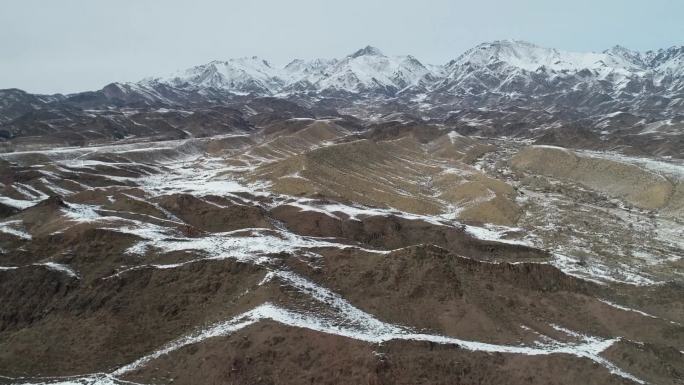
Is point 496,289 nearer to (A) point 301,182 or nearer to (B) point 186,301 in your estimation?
(B) point 186,301

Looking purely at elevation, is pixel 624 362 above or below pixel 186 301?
below

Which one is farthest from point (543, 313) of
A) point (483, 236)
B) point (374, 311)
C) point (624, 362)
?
point (483, 236)

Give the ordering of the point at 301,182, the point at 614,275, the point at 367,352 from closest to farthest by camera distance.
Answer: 1. the point at 367,352
2. the point at 614,275
3. the point at 301,182

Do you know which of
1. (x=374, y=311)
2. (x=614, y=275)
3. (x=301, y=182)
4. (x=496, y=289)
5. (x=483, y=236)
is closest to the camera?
(x=374, y=311)

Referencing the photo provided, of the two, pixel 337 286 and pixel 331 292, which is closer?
pixel 331 292

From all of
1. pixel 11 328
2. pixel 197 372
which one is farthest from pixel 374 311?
pixel 11 328

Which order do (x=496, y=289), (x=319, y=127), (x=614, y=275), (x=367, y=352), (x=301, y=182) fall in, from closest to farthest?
(x=367, y=352)
(x=496, y=289)
(x=614, y=275)
(x=301, y=182)
(x=319, y=127)

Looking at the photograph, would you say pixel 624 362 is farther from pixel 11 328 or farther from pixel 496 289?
pixel 11 328

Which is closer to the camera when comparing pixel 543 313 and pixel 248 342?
pixel 248 342

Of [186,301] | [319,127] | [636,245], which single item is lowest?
[636,245]
